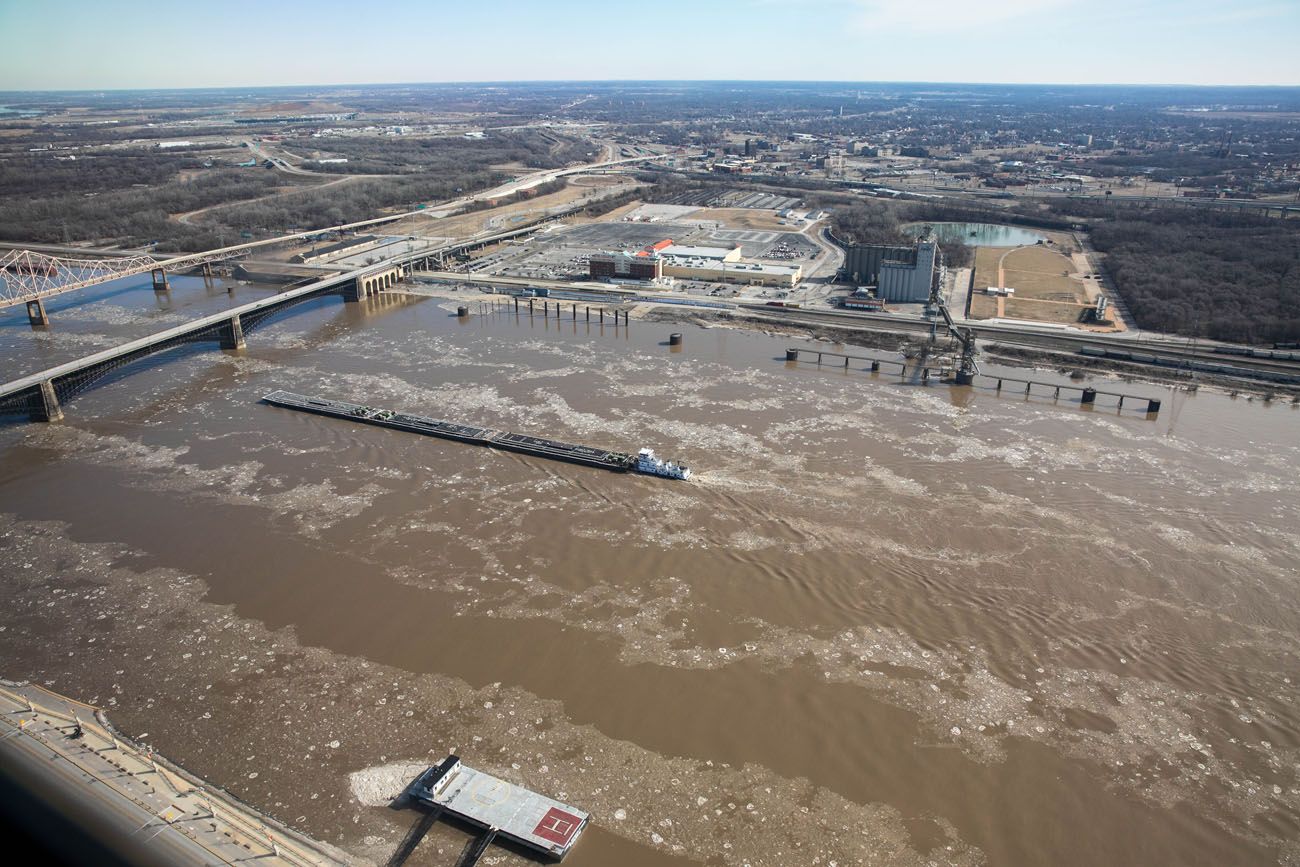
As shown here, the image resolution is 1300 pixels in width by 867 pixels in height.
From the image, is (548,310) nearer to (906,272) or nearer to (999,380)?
(906,272)

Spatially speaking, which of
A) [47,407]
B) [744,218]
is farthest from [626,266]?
[47,407]

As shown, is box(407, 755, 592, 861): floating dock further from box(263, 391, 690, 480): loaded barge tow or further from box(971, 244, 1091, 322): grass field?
box(971, 244, 1091, 322): grass field

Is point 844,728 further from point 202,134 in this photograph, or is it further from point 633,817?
point 202,134

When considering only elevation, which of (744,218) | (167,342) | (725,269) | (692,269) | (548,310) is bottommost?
(548,310)

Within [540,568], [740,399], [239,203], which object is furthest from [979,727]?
[239,203]

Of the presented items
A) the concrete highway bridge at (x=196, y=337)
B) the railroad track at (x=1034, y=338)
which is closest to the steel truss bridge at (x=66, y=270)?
the concrete highway bridge at (x=196, y=337)

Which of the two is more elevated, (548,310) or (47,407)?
(47,407)

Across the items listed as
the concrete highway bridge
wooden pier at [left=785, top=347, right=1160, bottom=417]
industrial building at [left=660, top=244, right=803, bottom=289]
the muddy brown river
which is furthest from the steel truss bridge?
wooden pier at [left=785, top=347, right=1160, bottom=417]
